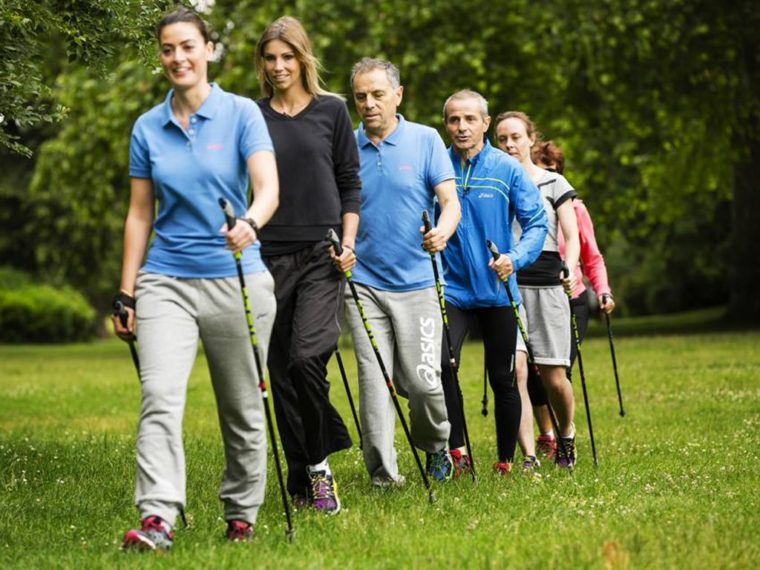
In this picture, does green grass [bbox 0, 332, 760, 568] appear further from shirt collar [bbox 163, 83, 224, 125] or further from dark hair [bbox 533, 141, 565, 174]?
dark hair [bbox 533, 141, 565, 174]

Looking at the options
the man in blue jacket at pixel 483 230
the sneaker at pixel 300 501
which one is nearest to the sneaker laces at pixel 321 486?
the sneaker at pixel 300 501

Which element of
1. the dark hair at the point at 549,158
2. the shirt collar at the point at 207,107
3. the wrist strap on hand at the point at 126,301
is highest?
the shirt collar at the point at 207,107

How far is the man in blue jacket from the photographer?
8633 millimetres

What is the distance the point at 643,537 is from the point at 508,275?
2.58 m

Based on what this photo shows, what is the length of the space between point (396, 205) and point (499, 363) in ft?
5.15

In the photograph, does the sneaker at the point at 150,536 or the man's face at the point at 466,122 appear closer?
the sneaker at the point at 150,536

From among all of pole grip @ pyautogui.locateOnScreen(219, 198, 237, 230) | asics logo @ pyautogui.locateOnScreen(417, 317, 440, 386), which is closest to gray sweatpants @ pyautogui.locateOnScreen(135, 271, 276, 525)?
pole grip @ pyautogui.locateOnScreen(219, 198, 237, 230)

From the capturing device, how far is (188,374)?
608cm

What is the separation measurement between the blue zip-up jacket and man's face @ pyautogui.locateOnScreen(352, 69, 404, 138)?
101cm

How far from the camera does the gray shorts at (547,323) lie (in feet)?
31.0

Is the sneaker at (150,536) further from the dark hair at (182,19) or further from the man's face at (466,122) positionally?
the man's face at (466,122)

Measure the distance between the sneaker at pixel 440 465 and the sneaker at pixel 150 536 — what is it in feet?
9.15

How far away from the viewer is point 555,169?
391 inches

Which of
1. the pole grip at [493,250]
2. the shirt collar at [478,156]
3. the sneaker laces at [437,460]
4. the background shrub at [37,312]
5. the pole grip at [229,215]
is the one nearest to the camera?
the pole grip at [229,215]
